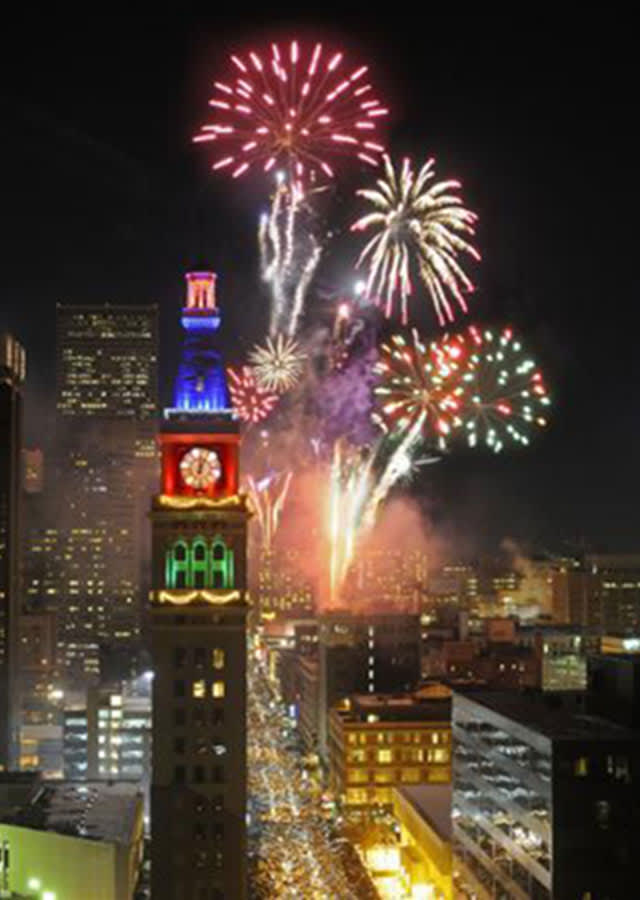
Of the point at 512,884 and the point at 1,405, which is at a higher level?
the point at 1,405

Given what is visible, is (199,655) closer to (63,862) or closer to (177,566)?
(177,566)

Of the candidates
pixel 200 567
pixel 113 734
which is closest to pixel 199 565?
pixel 200 567

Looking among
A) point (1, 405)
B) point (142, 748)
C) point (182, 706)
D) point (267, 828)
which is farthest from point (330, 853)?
point (1, 405)

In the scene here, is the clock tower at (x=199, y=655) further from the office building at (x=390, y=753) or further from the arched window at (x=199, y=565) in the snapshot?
the office building at (x=390, y=753)

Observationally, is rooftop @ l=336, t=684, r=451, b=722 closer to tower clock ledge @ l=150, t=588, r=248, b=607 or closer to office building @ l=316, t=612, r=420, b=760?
office building @ l=316, t=612, r=420, b=760

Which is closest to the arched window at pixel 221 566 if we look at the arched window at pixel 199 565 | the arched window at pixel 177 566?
the arched window at pixel 199 565

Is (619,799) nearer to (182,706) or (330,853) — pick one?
(182,706)
